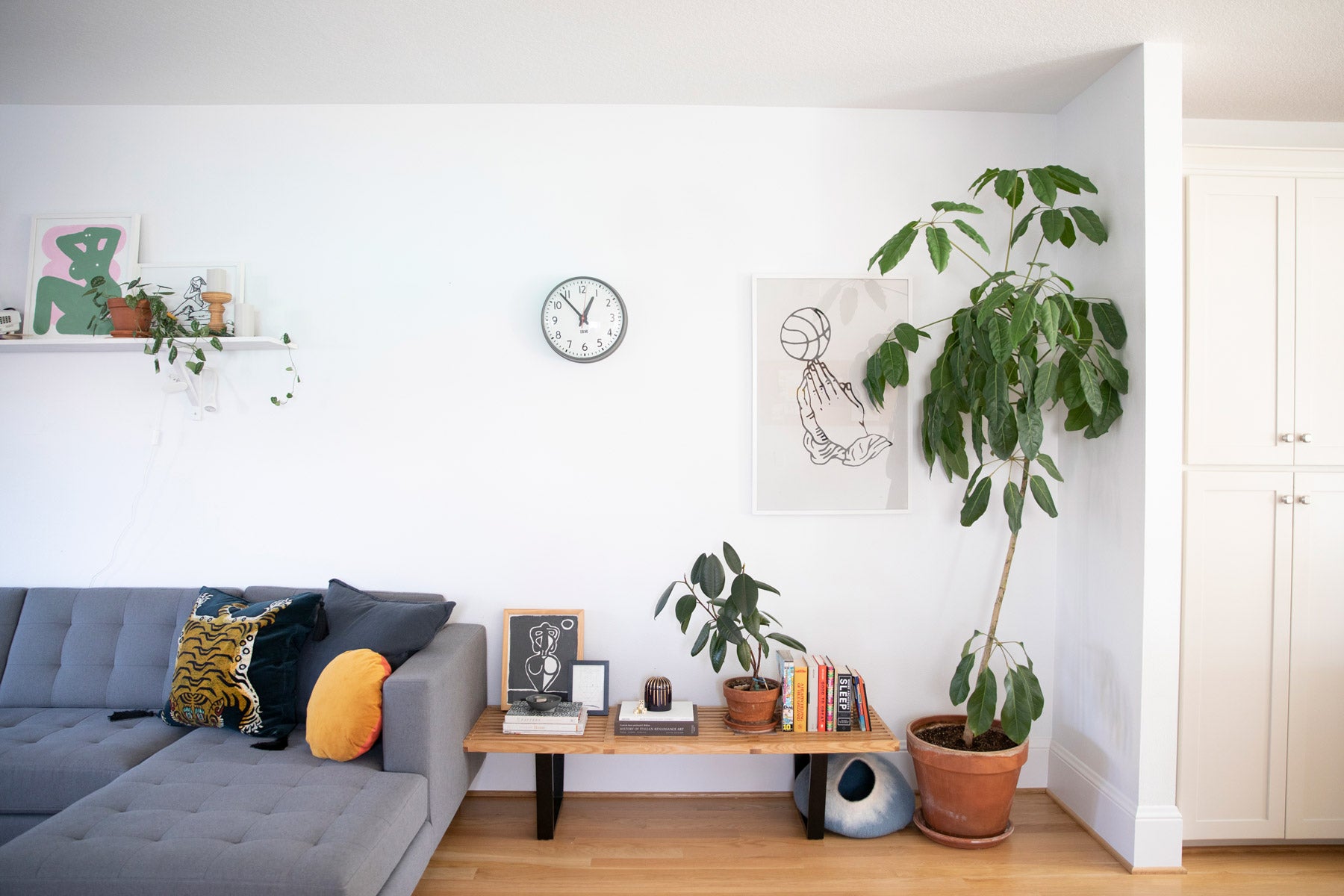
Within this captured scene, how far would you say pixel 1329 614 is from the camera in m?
2.48

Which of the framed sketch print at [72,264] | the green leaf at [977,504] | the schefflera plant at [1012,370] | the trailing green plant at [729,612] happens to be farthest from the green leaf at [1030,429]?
the framed sketch print at [72,264]

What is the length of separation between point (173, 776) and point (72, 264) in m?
1.94

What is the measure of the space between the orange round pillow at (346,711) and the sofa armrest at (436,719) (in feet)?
0.13

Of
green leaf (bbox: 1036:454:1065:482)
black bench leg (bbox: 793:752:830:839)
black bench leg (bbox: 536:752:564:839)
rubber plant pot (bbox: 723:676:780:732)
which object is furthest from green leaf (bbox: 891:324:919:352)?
black bench leg (bbox: 536:752:564:839)

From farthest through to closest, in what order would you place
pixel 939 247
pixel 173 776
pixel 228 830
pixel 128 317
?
pixel 128 317 → pixel 939 247 → pixel 173 776 → pixel 228 830

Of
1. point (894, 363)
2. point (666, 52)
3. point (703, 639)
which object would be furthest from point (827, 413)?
point (666, 52)

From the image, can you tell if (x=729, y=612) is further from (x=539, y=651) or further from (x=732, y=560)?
(x=539, y=651)

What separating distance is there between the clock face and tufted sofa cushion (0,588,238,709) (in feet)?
5.08

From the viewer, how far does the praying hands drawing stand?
2.85 metres

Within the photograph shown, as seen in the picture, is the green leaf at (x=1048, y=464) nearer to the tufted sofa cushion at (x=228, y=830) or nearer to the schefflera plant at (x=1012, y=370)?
the schefflera plant at (x=1012, y=370)

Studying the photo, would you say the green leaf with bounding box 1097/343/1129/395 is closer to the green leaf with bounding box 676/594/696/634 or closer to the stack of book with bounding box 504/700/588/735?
the green leaf with bounding box 676/594/696/634

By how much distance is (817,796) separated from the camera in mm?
2551

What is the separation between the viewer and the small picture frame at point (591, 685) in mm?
Result: 2715

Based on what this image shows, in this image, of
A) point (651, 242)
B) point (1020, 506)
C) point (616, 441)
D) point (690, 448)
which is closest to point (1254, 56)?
point (1020, 506)
